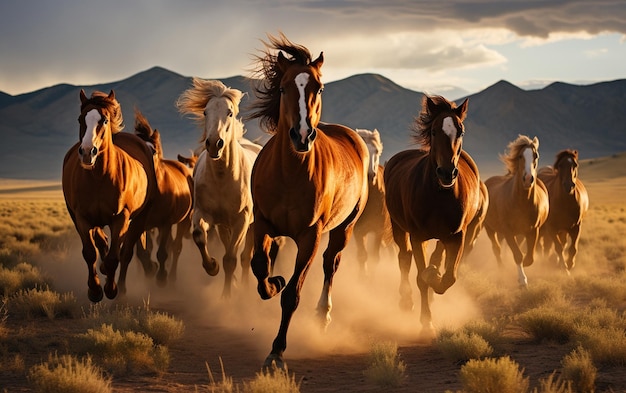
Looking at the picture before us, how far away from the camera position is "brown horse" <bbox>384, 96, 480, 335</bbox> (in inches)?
336

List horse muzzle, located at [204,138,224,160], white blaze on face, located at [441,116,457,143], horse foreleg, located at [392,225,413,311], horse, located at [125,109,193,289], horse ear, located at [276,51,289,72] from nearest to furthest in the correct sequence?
horse ear, located at [276,51,289,72], white blaze on face, located at [441,116,457,143], horse muzzle, located at [204,138,224,160], horse foreleg, located at [392,225,413,311], horse, located at [125,109,193,289]

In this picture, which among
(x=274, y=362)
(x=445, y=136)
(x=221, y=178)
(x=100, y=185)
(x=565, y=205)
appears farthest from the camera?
(x=565, y=205)

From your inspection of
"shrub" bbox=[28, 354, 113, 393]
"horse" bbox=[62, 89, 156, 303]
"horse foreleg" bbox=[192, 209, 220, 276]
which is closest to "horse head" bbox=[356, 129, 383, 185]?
"horse foreleg" bbox=[192, 209, 220, 276]

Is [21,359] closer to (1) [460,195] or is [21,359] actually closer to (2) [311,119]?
(2) [311,119]

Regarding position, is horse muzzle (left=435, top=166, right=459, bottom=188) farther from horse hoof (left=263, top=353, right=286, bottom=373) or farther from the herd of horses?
horse hoof (left=263, top=353, right=286, bottom=373)

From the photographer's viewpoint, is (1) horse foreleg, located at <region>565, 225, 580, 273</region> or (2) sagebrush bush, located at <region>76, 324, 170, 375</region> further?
(1) horse foreleg, located at <region>565, 225, 580, 273</region>

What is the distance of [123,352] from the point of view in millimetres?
7570

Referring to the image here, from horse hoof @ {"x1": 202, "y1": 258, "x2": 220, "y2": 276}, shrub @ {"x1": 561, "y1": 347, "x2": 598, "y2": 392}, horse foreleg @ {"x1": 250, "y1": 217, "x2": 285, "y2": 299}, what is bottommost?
shrub @ {"x1": 561, "y1": 347, "x2": 598, "y2": 392}

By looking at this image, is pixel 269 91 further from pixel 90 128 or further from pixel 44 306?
pixel 44 306

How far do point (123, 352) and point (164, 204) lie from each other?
219 inches

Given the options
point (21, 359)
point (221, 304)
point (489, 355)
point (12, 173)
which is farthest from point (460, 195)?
point (12, 173)

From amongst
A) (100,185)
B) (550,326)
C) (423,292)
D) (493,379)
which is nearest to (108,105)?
(100,185)

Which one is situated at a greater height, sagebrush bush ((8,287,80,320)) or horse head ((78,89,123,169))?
horse head ((78,89,123,169))

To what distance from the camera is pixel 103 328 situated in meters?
8.06
